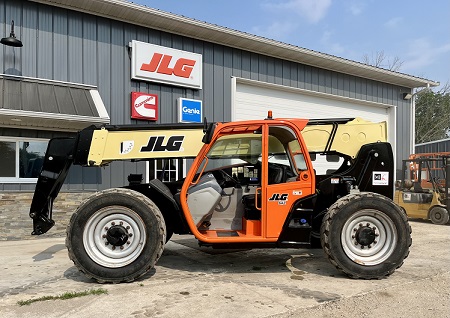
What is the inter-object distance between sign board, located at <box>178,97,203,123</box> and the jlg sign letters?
0.47 metres

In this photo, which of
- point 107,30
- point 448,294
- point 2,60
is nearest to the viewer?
point 448,294

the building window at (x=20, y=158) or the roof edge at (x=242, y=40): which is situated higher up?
the roof edge at (x=242, y=40)

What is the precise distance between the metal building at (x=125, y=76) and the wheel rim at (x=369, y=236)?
4.25 m

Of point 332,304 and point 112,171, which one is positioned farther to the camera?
point 112,171

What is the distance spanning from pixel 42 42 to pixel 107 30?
1.64 metres

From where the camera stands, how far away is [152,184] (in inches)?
223

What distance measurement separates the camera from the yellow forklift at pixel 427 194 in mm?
11273

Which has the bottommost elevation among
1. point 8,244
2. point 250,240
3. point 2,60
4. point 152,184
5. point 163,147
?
point 8,244

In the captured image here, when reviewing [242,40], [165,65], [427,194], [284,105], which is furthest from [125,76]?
[427,194]

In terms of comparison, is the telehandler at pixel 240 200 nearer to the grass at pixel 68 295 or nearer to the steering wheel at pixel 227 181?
the steering wheel at pixel 227 181

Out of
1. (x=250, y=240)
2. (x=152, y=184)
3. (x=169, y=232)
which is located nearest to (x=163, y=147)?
(x=152, y=184)

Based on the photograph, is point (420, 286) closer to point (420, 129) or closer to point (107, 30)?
point (107, 30)

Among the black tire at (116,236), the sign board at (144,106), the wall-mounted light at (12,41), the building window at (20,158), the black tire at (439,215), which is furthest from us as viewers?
the black tire at (439,215)

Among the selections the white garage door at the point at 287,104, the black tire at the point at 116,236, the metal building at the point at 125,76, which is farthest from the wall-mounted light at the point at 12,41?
the white garage door at the point at 287,104
